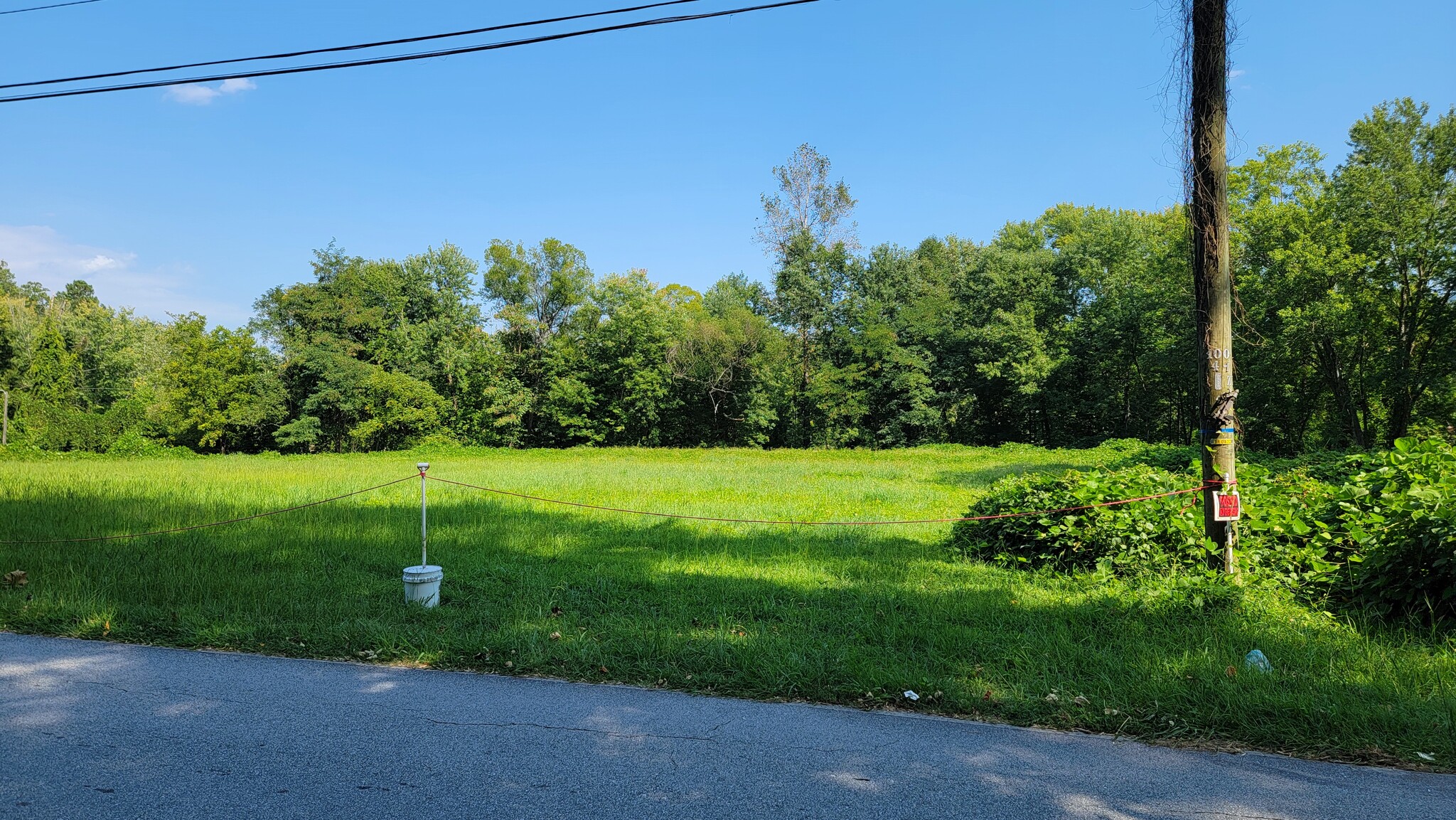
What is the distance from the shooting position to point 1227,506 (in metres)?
6.45

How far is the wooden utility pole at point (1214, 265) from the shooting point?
646 cm

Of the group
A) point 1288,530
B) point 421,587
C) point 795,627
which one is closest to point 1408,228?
point 1288,530

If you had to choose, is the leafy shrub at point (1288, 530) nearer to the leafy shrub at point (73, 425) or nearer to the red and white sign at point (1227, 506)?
the red and white sign at point (1227, 506)

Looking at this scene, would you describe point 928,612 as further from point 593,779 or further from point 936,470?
point 936,470

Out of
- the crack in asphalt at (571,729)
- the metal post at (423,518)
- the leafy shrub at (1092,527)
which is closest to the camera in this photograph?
the crack in asphalt at (571,729)

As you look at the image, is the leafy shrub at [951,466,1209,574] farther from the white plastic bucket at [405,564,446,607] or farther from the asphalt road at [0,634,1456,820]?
the white plastic bucket at [405,564,446,607]

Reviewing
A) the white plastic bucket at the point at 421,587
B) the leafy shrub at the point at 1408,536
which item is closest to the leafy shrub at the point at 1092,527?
the leafy shrub at the point at 1408,536

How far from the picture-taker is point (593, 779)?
324cm

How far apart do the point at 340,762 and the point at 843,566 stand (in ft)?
19.3

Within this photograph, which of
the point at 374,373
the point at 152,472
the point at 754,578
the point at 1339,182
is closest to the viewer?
the point at 754,578

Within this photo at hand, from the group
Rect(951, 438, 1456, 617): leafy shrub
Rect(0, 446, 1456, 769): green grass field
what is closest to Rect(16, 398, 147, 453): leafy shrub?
Rect(0, 446, 1456, 769): green grass field

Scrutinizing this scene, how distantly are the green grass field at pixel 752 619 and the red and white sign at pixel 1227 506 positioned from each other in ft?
2.40

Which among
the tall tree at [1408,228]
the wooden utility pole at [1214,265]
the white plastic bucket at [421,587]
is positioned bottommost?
the white plastic bucket at [421,587]

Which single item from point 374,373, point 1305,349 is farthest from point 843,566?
point 374,373
